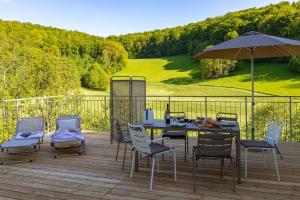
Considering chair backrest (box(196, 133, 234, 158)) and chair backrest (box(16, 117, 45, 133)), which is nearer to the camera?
chair backrest (box(196, 133, 234, 158))

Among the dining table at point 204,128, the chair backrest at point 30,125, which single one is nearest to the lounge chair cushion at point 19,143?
the chair backrest at point 30,125

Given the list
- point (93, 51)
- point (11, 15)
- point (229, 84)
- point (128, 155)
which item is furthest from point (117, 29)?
point (128, 155)

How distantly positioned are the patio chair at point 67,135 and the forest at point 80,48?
9231 mm

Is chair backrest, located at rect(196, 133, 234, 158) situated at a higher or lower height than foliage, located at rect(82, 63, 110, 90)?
lower

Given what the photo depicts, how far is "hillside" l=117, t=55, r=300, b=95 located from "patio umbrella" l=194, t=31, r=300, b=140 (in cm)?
1861

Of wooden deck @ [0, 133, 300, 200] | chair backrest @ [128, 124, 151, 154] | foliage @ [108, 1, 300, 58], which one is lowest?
wooden deck @ [0, 133, 300, 200]

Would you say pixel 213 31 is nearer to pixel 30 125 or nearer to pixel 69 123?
pixel 69 123

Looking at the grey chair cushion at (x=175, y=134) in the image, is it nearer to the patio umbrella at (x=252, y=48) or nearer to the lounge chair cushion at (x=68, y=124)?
the patio umbrella at (x=252, y=48)

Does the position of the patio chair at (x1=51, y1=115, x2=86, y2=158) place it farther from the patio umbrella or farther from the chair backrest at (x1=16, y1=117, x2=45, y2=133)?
the patio umbrella

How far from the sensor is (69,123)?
20.6 feet

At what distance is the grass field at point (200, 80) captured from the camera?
23672mm

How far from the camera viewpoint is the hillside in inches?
934

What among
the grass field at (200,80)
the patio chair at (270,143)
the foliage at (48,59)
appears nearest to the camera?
the patio chair at (270,143)

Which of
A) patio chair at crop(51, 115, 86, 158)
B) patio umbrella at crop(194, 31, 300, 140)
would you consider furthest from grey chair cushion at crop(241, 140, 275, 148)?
patio chair at crop(51, 115, 86, 158)
